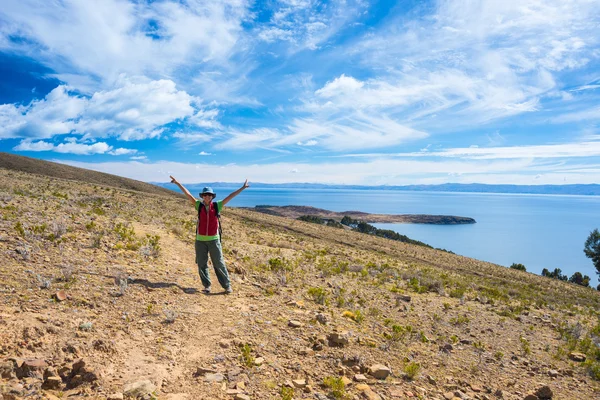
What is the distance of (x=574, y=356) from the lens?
27.7 ft

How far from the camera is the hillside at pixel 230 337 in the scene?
4.55m

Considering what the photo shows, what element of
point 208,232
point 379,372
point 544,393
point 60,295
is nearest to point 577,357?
point 544,393

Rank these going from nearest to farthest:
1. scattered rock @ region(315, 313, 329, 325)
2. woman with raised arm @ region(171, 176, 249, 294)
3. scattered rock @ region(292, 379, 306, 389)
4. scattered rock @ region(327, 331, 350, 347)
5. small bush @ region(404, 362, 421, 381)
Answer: scattered rock @ region(292, 379, 306, 389) < small bush @ region(404, 362, 421, 381) < scattered rock @ region(327, 331, 350, 347) < scattered rock @ region(315, 313, 329, 325) < woman with raised arm @ region(171, 176, 249, 294)

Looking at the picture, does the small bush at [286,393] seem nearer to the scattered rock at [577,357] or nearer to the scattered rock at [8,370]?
the scattered rock at [8,370]

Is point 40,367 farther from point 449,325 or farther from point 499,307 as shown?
point 499,307

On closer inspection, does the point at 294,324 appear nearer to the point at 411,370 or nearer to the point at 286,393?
the point at 286,393

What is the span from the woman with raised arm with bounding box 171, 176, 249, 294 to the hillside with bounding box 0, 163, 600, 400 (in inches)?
17.6

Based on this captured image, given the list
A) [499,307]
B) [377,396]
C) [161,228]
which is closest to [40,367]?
[377,396]

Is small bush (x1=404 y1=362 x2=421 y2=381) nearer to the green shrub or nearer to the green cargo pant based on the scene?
the green shrub

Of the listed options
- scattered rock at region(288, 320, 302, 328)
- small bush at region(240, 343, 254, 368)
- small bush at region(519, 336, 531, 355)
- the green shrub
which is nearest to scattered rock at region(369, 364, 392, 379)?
scattered rock at region(288, 320, 302, 328)

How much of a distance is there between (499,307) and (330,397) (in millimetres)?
11423

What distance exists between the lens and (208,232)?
820 centimetres

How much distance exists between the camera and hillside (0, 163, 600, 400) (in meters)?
4.55

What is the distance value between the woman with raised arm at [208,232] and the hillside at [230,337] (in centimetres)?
45
